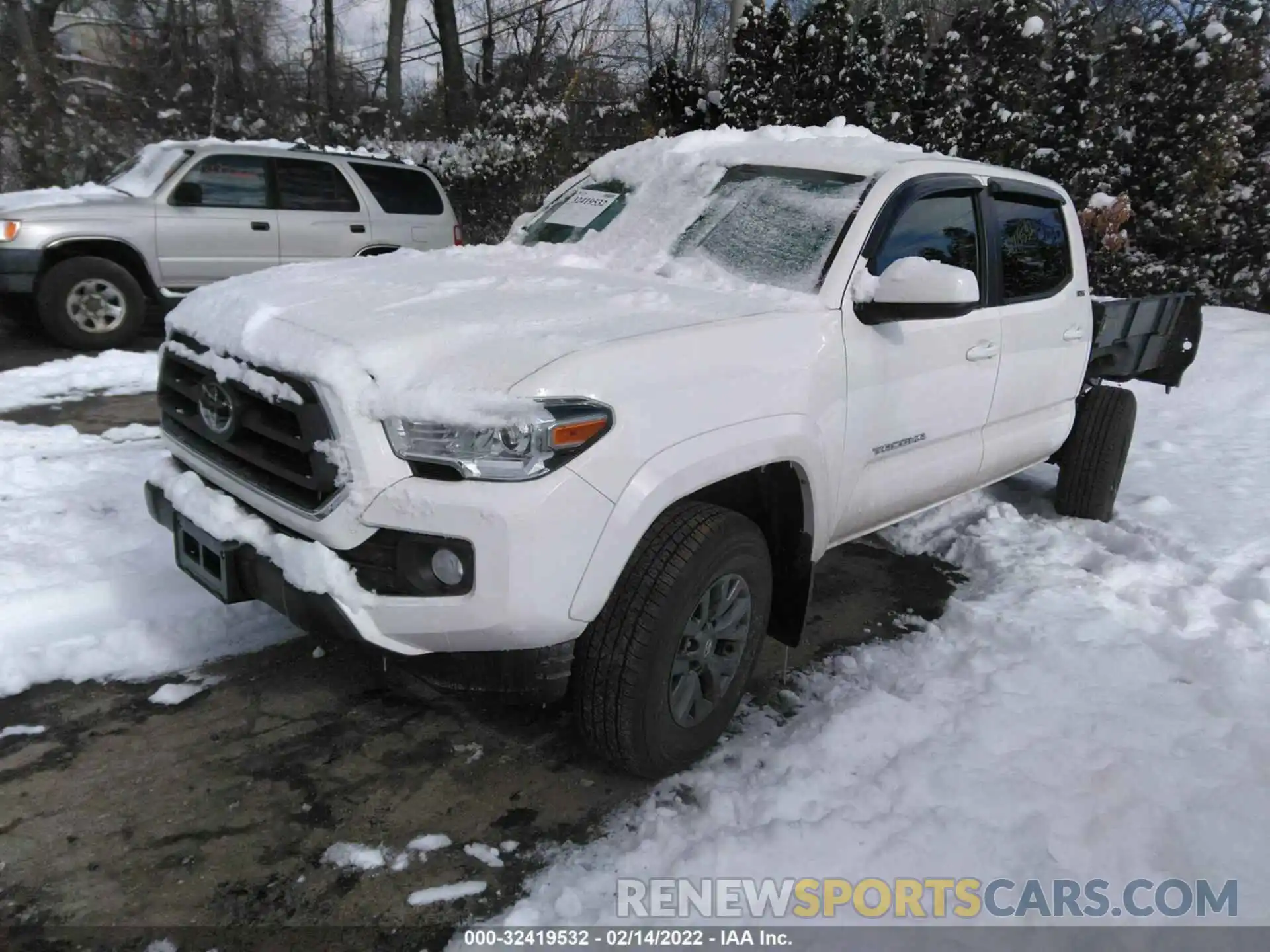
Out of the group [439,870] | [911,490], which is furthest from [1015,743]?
[439,870]

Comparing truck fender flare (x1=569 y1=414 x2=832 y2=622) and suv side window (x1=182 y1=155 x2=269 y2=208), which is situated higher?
suv side window (x1=182 y1=155 x2=269 y2=208)

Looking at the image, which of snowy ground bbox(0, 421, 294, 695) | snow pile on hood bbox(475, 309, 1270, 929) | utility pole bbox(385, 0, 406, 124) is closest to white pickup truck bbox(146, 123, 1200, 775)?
snow pile on hood bbox(475, 309, 1270, 929)

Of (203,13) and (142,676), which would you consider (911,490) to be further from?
(203,13)

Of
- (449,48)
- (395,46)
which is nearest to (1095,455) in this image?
(449,48)

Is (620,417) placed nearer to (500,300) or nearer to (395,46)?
(500,300)

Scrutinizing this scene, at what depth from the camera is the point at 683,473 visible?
243 cm

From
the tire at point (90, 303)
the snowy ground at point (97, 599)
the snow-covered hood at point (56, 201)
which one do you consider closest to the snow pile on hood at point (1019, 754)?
the snowy ground at point (97, 599)

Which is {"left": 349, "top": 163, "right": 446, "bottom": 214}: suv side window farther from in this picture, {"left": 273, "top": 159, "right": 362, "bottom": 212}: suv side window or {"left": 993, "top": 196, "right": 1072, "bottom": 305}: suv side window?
{"left": 993, "top": 196, "right": 1072, "bottom": 305}: suv side window

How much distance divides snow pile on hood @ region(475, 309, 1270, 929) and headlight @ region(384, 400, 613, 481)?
3.52ft

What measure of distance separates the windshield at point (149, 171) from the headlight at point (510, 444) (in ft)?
24.2

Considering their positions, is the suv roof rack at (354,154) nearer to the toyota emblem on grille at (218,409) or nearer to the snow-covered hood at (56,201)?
the snow-covered hood at (56,201)

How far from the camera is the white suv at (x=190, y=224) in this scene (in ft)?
24.9

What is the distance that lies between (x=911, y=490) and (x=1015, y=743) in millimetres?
1071

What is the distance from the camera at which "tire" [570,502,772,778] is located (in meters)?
2.44
